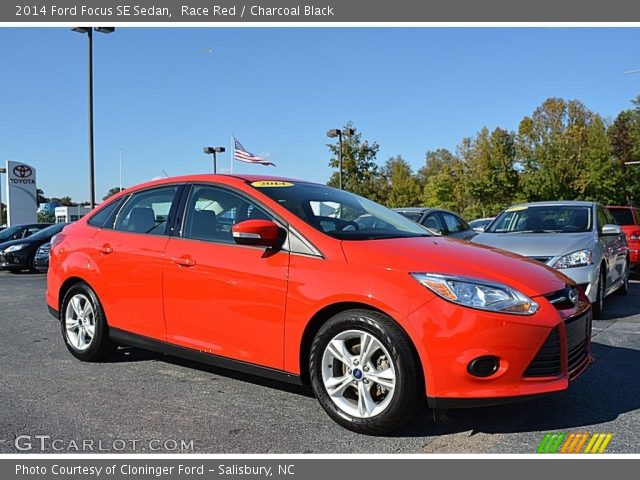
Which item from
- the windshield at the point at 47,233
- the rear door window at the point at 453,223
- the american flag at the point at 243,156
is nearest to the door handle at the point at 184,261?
the rear door window at the point at 453,223

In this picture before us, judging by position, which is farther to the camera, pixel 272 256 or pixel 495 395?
pixel 272 256

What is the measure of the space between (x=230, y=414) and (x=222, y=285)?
0.84 metres

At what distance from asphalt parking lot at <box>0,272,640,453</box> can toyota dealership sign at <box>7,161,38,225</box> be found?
90.8 ft

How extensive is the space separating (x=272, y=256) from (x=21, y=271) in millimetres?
14242

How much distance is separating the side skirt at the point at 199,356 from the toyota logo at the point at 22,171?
29.5 m

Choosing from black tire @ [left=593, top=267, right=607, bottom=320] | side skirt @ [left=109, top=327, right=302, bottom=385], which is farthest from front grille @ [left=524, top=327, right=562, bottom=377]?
black tire @ [left=593, top=267, right=607, bottom=320]

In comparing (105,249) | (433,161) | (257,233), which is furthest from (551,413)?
(433,161)

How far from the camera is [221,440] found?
130 inches

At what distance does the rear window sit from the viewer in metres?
12.0

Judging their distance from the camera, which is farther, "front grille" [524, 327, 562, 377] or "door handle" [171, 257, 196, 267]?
"door handle" [171, 257, 196, 267]

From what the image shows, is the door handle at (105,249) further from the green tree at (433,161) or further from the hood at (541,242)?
the green tree at (433,161)

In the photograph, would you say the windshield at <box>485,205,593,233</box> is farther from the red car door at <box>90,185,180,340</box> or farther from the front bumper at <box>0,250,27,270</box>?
the front bumper at <box>0,250,27,270</box>

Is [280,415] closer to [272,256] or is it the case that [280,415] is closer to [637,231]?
[272,256]
